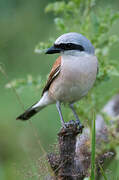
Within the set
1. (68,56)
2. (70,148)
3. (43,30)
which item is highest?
(43,30)

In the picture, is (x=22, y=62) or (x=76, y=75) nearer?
(x=76, y=75)

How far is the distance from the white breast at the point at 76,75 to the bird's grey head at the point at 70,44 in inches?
3.2

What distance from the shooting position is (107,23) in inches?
198

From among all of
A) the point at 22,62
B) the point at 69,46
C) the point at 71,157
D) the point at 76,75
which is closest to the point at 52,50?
the point at 69,46

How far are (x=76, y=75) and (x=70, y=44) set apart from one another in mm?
302

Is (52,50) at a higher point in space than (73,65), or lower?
higher

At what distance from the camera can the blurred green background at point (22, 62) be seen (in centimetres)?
688

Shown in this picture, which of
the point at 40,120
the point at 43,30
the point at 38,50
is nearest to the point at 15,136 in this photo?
the point at 40,120

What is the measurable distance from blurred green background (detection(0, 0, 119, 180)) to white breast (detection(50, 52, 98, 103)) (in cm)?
212

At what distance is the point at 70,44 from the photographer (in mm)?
4207

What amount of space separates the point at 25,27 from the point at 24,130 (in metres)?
3.74

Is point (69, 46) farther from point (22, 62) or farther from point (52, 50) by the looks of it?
point (22, 62)

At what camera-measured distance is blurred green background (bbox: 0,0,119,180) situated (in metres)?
6.88

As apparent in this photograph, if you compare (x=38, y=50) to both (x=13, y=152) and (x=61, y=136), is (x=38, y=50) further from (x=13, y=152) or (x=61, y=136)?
(x=13, y=152)
